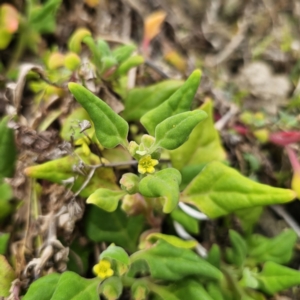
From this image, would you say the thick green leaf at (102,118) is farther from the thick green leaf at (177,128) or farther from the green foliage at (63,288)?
the green foliage at (63,288)

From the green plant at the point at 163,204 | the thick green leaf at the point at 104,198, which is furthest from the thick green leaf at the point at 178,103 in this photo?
the thick green leaf at the point at 104,198

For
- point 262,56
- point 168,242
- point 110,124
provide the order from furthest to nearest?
→ 1. point 262,56
2. point 168,242
3. point 110,124

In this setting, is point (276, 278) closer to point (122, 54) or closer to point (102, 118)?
point (102, 118)

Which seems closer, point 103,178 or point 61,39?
point 103,178

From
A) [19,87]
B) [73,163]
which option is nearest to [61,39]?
[19,87]

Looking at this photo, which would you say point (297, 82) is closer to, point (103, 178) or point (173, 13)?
point (173, 13)

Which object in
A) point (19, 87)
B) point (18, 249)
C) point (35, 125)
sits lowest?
point (18, 249)

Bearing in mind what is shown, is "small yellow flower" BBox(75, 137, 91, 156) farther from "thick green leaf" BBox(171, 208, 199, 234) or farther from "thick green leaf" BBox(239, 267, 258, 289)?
"thick green leaf" BBox(239, 267, 258, 289)
